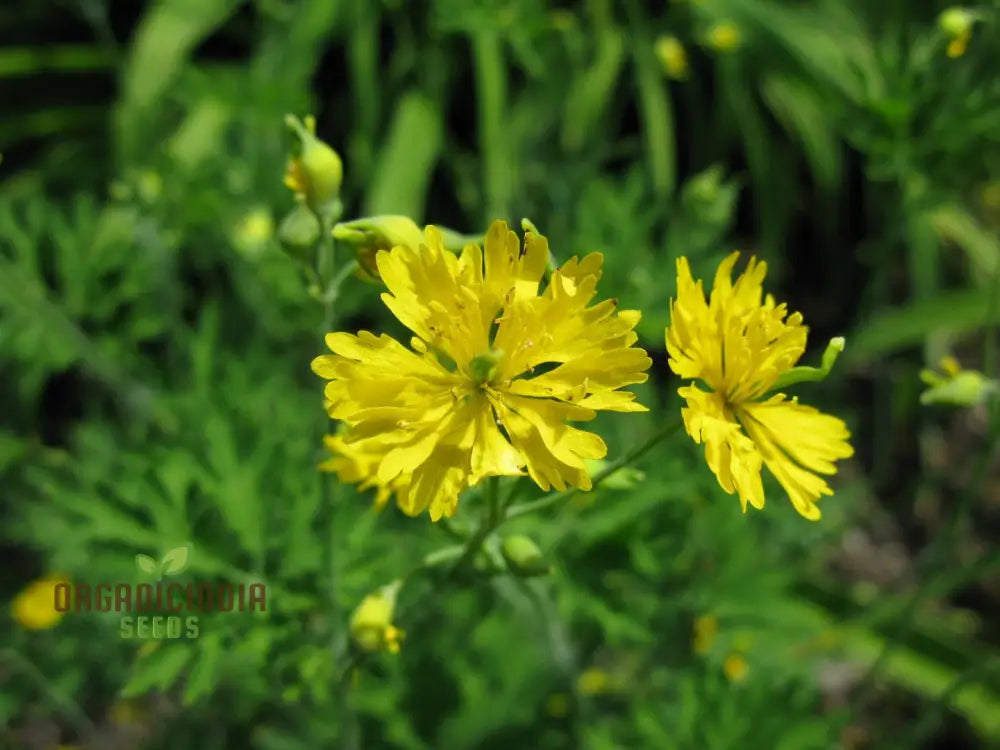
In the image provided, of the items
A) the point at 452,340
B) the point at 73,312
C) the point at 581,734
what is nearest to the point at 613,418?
the point at 581,734

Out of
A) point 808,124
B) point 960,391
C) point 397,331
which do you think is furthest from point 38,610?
point 808,124

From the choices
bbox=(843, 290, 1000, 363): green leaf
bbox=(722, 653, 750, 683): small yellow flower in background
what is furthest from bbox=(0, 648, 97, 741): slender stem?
bbox=(843, 290, 1000, 363): green leaf

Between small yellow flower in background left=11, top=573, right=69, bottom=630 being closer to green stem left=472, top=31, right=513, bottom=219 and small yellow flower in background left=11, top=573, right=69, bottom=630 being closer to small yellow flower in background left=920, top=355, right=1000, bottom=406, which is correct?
green stem left=472, top=31, right=513, bottom=219

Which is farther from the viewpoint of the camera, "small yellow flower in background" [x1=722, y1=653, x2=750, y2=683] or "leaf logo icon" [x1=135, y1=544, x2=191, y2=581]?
"small yellow flower in background" [x1=722, y1=653, x2=750, y2=683]

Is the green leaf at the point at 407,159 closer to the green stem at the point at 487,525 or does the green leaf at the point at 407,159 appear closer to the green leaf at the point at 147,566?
the green leaf at the point at 147,566

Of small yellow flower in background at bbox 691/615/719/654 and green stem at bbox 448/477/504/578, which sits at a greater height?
green stem at bbox 448/477/504/578

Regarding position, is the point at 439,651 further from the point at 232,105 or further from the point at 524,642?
the point at 232,105
